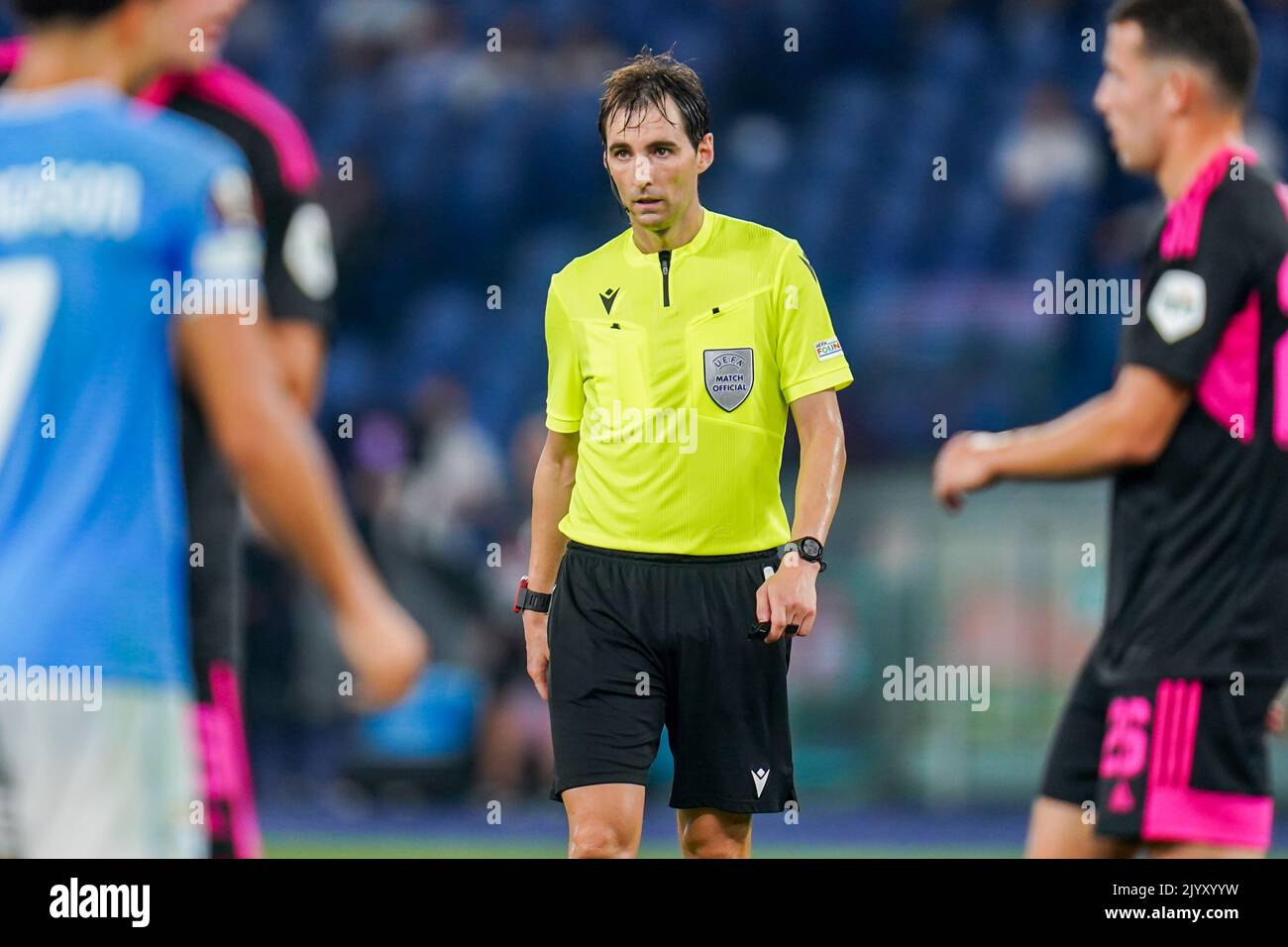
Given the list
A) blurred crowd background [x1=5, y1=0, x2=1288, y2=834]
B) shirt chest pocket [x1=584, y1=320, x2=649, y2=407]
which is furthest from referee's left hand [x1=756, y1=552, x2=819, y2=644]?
blurred crowd background [x1=5, y1=0, x2=1288, y2=834]

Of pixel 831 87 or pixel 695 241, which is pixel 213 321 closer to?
pixel 695 241

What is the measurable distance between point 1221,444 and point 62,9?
245 cm

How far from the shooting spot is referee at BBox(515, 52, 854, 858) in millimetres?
4680

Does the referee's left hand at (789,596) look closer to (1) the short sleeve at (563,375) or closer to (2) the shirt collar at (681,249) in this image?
(1) the short sleeve at (563,375)

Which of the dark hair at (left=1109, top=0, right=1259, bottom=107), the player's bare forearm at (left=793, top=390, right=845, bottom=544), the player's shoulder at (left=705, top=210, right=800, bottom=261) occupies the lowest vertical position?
the player's bare forearm at (left=793, top=390, right=845, bottom=544)

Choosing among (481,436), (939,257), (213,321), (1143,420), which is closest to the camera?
(213,321)

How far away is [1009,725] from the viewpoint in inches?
356

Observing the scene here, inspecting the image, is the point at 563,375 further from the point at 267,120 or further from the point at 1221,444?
the point at 1221,444

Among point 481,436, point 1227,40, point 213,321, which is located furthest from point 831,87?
point 213,321

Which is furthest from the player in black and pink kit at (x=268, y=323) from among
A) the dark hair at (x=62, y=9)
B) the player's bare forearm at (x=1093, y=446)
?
the player's bare forearm at (x=1093, y=446)

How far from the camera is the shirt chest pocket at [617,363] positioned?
478cm

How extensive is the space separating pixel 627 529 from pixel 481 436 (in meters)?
5.00

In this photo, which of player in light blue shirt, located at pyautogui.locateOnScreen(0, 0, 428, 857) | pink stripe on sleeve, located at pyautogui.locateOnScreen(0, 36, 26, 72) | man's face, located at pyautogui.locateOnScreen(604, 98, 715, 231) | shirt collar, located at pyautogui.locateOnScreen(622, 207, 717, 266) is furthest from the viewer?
shirt collar, located at pyautogui.locateOnScreen(622, 207, 717, 266)

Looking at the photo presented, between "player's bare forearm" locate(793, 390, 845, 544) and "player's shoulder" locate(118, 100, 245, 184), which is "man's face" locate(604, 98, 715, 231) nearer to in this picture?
"player's bare forearm" locate(793, 390, 845, 544)
